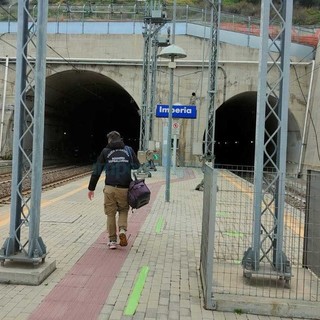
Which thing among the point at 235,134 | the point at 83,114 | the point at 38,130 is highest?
the point at 83,114

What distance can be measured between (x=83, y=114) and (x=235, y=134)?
18.8m

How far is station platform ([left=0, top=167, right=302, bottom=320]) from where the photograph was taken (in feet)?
15.4

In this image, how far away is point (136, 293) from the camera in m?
5.23

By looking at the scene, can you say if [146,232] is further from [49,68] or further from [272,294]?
[49,68]

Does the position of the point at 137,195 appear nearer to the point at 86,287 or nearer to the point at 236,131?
the point at 86,287

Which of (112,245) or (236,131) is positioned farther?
(236,131)

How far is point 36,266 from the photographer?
5.66 metres

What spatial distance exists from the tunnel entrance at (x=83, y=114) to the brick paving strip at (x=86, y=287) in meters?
27.5

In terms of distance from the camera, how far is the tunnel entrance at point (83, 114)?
117ft

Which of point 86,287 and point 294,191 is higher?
point 294,191

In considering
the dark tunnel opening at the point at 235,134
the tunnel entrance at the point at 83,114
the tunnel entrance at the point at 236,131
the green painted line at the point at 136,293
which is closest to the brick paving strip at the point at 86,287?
the green painted line at the point at 136,293

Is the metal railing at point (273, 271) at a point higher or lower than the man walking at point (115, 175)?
lower

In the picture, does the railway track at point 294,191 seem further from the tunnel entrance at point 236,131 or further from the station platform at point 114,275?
the tunnel entrance at point 236,131

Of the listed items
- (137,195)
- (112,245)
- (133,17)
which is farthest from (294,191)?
(133,17)
